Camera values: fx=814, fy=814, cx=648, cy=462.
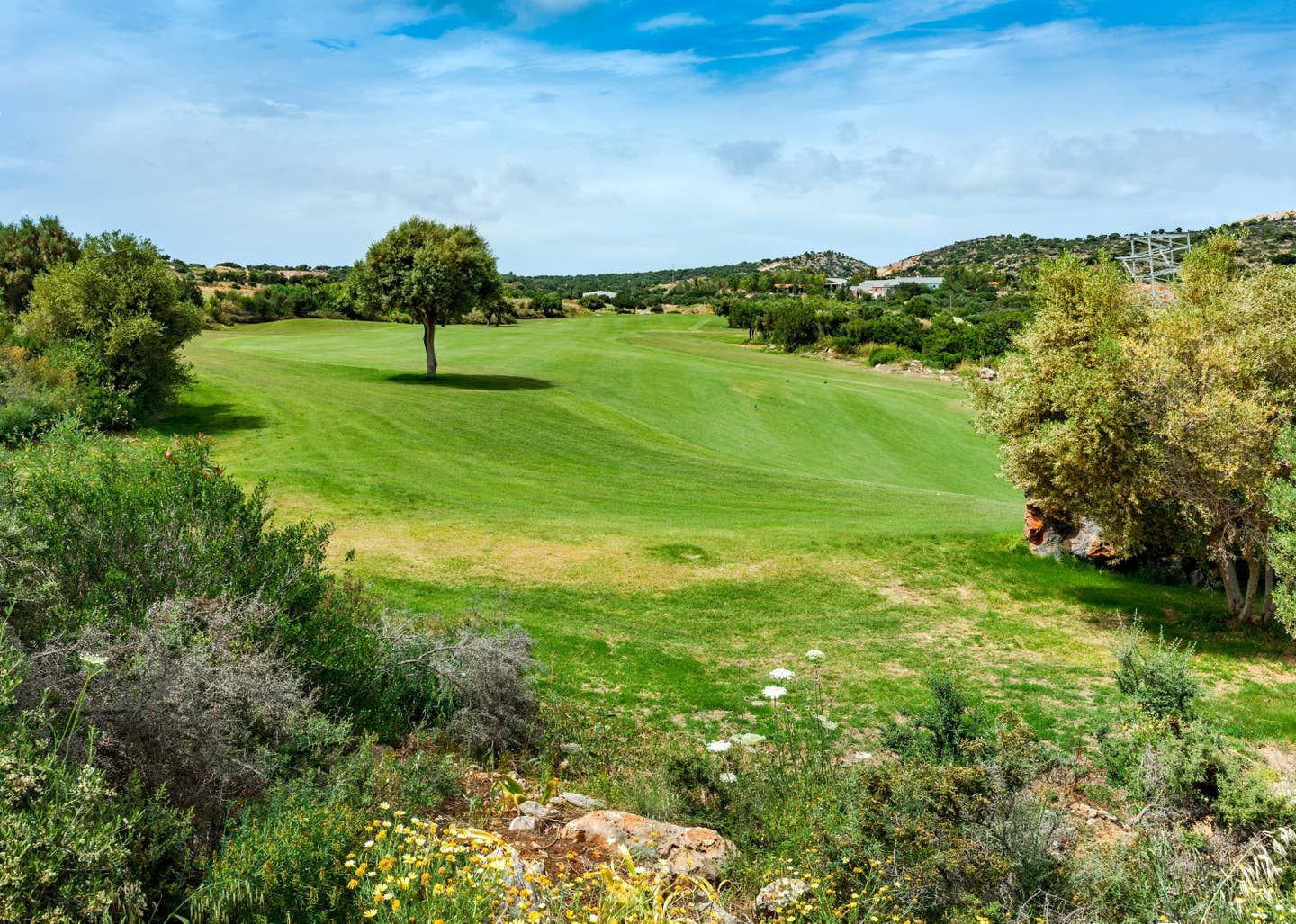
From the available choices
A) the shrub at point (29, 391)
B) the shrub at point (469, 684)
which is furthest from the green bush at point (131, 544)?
the shrub at point (29, 391)

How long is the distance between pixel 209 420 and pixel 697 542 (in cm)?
1680

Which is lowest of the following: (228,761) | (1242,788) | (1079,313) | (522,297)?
(1242,788)

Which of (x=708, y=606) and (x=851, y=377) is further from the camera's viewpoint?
(x=851, y=377)

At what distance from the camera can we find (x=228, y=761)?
5156 millimetres

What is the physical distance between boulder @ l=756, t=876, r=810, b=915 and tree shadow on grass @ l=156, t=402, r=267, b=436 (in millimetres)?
23279

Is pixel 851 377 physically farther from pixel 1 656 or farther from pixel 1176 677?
pixel 1 656

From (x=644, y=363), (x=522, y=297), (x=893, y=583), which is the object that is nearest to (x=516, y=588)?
(x=893, y=583)

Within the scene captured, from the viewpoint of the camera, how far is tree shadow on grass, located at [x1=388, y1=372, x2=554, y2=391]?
119 ft

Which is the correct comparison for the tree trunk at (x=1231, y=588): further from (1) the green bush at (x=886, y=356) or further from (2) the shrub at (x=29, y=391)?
(1) the green bush at (x=886, y=356)

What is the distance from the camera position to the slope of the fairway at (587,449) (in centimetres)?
1925

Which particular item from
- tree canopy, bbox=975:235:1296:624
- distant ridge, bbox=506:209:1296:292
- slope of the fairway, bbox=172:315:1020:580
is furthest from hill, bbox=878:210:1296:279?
tree canopy, bbox=975:235:1296:624

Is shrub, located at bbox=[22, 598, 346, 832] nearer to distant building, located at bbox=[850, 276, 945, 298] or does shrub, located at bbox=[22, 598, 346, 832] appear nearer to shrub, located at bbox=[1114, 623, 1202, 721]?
shrub, located at bbox=[1114, 623, 1202, 721]

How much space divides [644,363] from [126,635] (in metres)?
41.9

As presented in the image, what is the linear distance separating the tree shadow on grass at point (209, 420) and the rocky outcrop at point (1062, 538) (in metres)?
22.2
